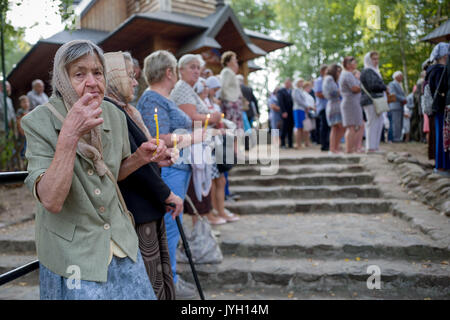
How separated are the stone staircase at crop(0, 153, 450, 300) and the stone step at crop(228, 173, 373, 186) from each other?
0.50 metres

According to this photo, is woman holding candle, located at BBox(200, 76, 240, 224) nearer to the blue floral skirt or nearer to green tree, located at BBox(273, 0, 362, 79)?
green tree, located at BBox(273, 0, 362, 79)

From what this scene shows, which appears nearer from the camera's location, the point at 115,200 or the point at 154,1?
the point at 115,200

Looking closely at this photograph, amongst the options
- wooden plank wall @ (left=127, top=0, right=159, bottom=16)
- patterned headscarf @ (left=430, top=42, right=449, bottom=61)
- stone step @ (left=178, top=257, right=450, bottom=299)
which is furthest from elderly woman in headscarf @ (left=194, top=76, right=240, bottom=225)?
wooden plank wall @ (left=127, top=0, right=159, bottom=16)

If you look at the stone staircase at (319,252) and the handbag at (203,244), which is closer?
the stone staircase at (319,252)

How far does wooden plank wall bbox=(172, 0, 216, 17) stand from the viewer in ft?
40.4

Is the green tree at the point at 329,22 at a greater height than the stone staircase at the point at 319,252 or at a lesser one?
greater

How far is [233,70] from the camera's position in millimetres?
6855

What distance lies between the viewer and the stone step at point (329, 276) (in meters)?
3.54

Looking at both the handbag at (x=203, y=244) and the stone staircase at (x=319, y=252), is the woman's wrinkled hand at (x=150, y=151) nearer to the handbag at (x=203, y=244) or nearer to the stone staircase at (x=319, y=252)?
the handbag at (x=203, y=244)

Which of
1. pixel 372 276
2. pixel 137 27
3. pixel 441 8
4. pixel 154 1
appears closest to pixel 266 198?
pixel 372 276

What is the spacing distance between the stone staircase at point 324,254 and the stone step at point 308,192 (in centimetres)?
4

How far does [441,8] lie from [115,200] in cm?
530

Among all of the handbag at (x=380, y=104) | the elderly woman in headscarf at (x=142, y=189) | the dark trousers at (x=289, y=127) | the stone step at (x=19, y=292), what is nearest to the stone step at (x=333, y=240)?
the stone step at (x=19, y=292)
